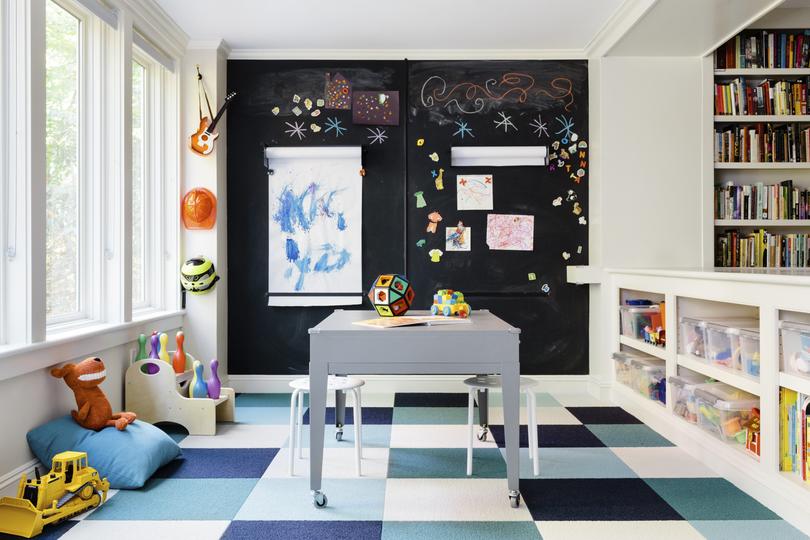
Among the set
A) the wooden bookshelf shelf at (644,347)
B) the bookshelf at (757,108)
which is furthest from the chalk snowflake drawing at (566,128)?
the wooden bookshelf shelf at (644,347)

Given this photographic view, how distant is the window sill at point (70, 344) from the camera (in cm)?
261

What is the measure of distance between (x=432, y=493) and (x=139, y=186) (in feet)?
9.21

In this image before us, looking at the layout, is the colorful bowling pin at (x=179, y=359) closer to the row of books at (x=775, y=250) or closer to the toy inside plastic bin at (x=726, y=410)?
the toy inside plastic bin at (x=726, y=410)

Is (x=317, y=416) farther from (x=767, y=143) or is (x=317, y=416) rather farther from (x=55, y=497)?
(x=767, y=143)

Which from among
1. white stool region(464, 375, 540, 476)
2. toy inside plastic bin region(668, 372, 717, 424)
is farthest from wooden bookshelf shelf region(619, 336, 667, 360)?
white stool region(464, 375, 540, 476)

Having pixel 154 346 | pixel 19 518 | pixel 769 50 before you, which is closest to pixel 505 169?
pixel 769 50

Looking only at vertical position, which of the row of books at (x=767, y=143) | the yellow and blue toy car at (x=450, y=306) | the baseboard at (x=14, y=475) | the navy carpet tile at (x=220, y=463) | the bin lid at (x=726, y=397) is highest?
the row of books at (x=767, y=143)

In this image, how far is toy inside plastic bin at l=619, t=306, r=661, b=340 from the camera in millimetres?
4039

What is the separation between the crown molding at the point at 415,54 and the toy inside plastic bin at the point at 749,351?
106 inches

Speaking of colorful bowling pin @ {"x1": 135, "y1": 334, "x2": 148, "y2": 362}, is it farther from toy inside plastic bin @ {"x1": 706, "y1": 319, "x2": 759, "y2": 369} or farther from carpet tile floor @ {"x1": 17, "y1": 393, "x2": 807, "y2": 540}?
toy inside plastic bin @ {"x1": 706, "y1": 319, "x2": 759, "y2": 369}

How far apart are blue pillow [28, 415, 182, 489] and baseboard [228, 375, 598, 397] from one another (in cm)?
183

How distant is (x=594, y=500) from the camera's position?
2.66m

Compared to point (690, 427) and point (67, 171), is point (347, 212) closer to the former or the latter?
point (67, 171)

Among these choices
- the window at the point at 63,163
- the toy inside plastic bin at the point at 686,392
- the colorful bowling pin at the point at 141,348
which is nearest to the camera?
the window at the point at 63,163
